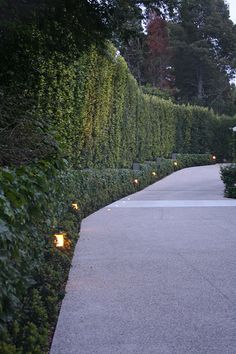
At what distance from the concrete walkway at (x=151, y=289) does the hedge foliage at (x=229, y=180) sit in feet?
18.2

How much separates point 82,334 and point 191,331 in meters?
0.92

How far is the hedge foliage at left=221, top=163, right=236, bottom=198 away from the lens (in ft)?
57.3

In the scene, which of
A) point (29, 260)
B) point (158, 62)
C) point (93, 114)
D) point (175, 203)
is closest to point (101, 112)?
point (93, 114)

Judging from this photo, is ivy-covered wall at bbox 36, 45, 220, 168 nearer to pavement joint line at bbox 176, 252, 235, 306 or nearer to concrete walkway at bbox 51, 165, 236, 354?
concrete walkway at bbox 51, 165, 236, 354

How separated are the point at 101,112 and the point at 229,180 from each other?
17.6 feet

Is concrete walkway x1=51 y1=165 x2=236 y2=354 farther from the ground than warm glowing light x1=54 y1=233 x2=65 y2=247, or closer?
closer

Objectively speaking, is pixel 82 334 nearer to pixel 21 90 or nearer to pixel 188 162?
pixel 21 90

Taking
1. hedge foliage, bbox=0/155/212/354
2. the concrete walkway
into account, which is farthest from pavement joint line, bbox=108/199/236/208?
hedge foliage, bbox=0/155/212/354

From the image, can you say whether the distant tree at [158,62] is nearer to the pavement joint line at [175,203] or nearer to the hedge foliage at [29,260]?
the pavement joint line at [175,203]

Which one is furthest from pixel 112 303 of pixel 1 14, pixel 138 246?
pixel 1 14

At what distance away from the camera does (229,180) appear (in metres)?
18.2

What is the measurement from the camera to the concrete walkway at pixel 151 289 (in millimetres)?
4473

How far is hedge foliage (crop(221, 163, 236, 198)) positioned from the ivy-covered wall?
3550mm

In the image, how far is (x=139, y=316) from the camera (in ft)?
16.7
